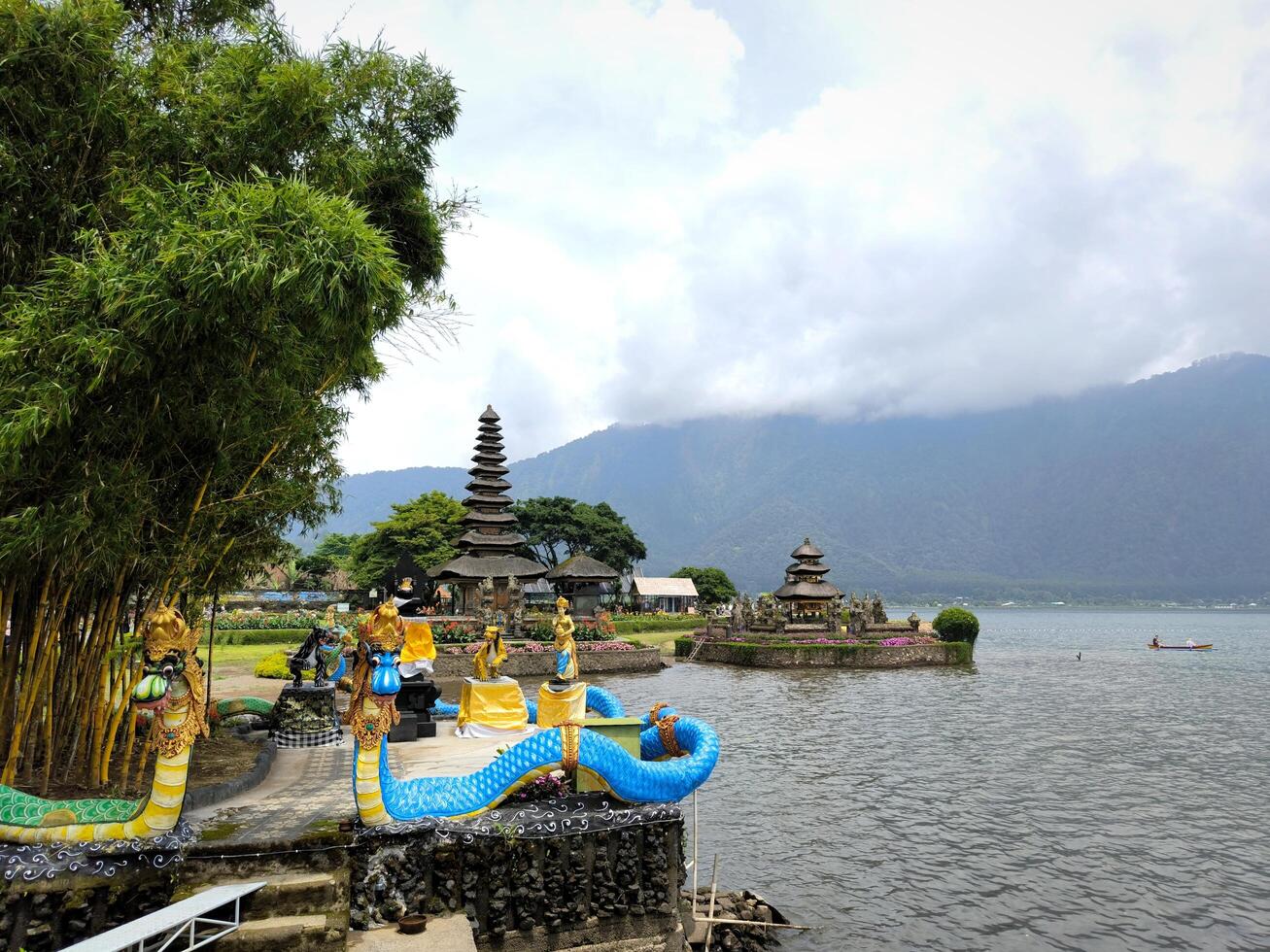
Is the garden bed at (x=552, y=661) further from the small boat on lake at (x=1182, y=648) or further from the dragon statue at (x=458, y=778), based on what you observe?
the small boat on lake at (x=1182, y=648)

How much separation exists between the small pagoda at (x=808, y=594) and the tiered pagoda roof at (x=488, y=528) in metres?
15.3

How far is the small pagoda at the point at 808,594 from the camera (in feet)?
151

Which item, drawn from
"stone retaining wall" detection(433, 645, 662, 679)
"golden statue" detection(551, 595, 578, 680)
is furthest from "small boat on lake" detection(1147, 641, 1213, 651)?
"golden statue" detection(551, 595, 578, 680)

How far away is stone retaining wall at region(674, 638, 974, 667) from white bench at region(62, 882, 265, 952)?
34.4 metres

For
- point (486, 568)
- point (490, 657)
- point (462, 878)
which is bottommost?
point (462, 878)

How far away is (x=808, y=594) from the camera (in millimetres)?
46438

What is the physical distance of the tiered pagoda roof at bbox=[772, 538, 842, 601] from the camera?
1828 inches

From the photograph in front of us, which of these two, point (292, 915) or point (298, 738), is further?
point (298, 738)

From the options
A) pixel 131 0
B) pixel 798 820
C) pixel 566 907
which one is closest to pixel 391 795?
pixel 566 907

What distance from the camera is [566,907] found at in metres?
8.44

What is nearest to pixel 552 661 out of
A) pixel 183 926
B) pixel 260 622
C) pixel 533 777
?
pixel 260 622

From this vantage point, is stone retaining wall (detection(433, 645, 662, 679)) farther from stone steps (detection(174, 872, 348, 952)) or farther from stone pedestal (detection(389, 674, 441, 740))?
stone steps (detection(174, 872, 348, 952))

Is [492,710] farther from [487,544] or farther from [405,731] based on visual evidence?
[487,544]

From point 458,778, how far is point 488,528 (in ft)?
132
